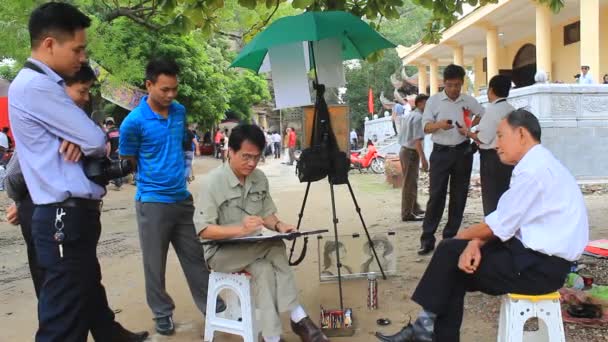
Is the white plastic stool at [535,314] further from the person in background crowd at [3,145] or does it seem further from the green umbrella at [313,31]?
the person in background crowd at [3,145]

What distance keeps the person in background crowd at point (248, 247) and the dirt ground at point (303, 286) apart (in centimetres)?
42

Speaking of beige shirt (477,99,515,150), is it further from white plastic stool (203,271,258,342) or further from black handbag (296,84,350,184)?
white plastic stool (203,271,258,342)

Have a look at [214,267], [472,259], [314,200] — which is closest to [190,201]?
[214,267]

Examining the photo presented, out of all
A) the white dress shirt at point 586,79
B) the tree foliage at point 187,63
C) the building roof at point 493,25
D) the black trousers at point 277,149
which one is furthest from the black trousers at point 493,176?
the black trousers at point 277,149

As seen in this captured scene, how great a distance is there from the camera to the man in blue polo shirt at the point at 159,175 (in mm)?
3512

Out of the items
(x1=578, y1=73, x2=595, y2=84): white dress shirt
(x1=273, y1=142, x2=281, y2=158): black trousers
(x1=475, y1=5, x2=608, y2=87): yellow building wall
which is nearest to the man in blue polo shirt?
(x1=578, y1=73, x2=595, y2=84): white dress shirt

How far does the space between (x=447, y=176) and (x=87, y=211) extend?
12.5ft

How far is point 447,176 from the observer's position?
5.35m

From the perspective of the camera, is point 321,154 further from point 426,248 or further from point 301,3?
point 426,248

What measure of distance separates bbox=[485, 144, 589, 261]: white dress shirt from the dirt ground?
1.06 meters

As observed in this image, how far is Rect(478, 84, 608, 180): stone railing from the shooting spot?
10102 mm

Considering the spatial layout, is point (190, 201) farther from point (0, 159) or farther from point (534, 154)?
point (0, 159)

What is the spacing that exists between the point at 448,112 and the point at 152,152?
10.6 ft

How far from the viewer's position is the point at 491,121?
5.32 metres
